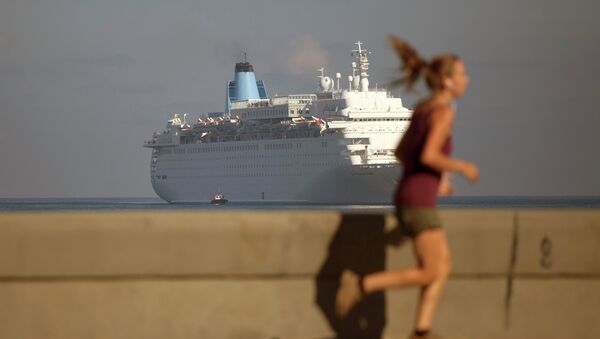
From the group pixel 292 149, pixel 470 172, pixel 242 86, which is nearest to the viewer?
pixel 470 172

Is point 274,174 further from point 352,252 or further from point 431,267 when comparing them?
point 431,267

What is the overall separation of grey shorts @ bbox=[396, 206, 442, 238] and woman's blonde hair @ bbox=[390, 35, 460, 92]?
1.63 ft

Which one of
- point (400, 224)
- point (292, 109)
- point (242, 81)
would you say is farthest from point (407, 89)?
point (242, 81)

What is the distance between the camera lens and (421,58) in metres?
6.20

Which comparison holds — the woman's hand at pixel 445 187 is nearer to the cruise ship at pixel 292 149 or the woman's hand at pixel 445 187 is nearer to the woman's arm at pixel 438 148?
the woman's arm at pixel 438 148

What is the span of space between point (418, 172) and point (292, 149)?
3428 inches

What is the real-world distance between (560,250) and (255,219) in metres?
1.39

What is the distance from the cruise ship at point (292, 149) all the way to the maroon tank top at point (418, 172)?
2959 inches

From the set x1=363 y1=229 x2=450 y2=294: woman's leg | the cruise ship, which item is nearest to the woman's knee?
x1=363 y1=229 x2=450 y2=294: woman's leg

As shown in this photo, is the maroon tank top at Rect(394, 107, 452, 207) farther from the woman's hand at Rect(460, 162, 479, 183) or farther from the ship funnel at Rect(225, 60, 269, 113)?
the ship funnel at Rect(225, 60, 269, 113)

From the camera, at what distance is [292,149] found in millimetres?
93188

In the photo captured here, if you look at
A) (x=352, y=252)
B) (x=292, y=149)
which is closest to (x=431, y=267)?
(x=352, y=252)

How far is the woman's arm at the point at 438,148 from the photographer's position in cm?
598

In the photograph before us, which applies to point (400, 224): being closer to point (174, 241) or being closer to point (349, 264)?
point (349, 264)
